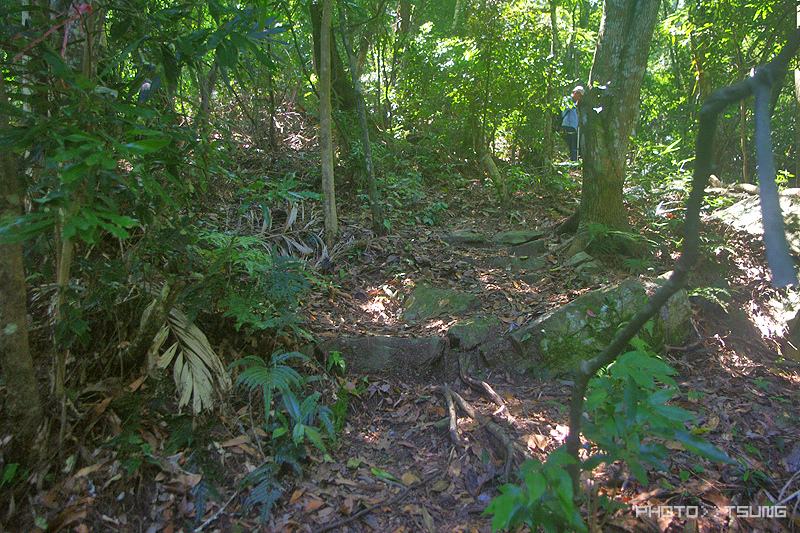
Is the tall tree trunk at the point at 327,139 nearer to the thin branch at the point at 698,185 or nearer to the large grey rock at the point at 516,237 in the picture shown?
the large grey rock at the point at 516,237

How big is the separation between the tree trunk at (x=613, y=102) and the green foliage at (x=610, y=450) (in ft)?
12.5

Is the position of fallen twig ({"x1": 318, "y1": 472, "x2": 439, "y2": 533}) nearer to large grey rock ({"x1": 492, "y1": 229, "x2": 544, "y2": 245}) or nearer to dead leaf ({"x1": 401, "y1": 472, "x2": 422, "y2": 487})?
dead leaf ({"x1": 401, "y1": 472, "x2": 422, "y2": 487})

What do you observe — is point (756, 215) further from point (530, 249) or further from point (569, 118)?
point (569, 118)

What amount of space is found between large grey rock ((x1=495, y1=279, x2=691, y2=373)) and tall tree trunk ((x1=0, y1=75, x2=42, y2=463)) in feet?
9.41

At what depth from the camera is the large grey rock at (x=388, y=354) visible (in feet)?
11.2

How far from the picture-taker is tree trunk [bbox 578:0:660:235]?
192 inches

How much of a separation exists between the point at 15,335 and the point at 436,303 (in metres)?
3.08

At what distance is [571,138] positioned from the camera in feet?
28.6

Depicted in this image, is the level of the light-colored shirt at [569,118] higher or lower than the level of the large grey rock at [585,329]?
higher

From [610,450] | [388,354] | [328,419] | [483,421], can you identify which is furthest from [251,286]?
[610,450]

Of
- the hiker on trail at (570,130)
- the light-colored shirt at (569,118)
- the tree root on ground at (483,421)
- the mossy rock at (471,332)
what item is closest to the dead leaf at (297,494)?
the tree root on ground at (483,421)

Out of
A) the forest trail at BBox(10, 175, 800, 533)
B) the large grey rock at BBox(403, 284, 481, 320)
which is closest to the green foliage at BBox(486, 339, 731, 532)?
the forest trail at BBox(10, 175, 800, 533)

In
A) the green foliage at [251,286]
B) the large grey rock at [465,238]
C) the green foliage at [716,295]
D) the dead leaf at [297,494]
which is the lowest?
the dead leaf at [297,494]

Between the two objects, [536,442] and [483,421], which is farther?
[483,421]
